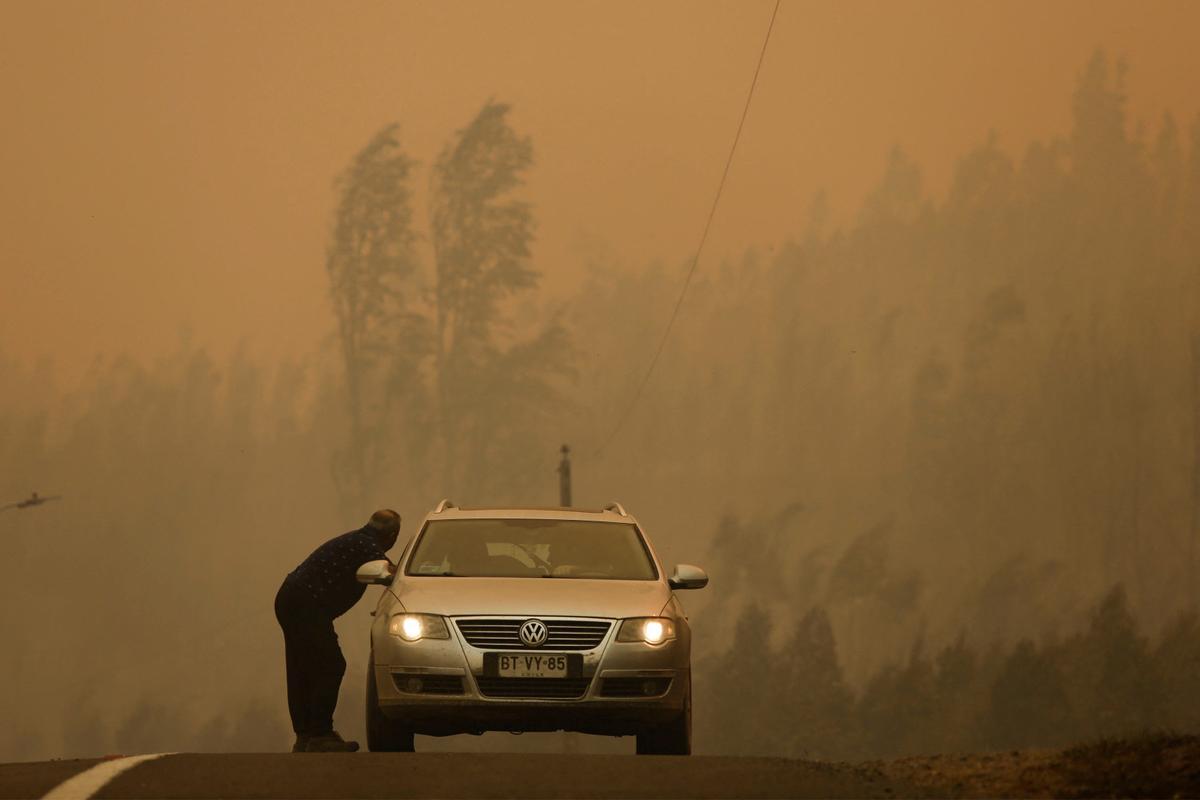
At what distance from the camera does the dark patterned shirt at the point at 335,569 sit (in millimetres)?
12977

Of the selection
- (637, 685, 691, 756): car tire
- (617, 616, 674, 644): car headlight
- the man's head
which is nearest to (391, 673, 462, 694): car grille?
(617, 616, 674, 644): car headlight

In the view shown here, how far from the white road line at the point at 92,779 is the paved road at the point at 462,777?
0.18 feet

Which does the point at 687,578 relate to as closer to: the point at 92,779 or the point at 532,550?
the point at 532,550

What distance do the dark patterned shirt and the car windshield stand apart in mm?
742

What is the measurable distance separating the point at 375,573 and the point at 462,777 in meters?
2.69

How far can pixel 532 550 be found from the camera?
488 inches

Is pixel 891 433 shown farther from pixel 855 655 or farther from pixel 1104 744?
pixel 1104 744

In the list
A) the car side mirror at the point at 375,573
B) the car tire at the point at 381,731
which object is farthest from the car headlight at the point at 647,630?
the car side mirror at the point at 375,573

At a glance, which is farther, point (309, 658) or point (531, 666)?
point (309, 658)

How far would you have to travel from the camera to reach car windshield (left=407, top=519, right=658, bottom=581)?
39.5 feet

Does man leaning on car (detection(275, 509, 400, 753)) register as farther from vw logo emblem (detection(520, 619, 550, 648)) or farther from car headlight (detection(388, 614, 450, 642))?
vw logo emblem (detection(520, 619, 550, 648))

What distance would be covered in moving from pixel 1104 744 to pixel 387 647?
13.0 feet

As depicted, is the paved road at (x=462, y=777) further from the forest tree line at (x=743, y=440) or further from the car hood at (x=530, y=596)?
the forest tree line at (x=743, y=440)

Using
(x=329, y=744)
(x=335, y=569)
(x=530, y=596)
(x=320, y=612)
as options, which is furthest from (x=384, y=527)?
(x=530, y=596)
